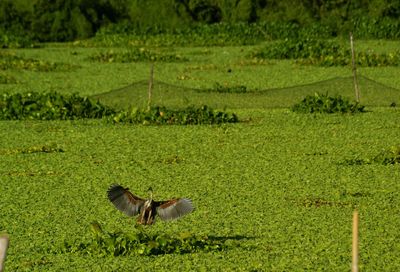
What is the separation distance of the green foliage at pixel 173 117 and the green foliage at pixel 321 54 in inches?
199

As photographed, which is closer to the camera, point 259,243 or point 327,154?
point 259,243

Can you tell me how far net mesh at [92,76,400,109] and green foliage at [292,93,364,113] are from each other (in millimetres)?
615

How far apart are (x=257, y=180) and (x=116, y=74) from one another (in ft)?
23.8

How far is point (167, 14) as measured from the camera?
19.6m

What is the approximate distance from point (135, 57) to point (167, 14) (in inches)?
147

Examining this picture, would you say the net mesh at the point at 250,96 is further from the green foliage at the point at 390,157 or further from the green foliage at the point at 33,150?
the green foliage at the point at 390,157

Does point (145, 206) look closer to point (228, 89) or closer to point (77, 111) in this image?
point (77, 111)

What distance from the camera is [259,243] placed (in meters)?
5.57

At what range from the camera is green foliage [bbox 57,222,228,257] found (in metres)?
5.28

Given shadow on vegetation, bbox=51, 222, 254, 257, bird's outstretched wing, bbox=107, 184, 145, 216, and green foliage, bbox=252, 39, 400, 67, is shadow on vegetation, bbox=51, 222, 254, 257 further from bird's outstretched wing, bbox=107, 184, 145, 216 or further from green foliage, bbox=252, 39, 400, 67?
green foliage, bbox=252, 39, 400, 67

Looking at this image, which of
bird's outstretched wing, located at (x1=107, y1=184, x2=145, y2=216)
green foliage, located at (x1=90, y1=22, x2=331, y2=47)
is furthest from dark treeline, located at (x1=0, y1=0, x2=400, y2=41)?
bird's outstretched wing, located at (x1=107, y1=184, x2=145, y2=216)

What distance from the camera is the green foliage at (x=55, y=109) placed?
10.5m

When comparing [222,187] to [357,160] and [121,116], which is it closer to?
[357,160]

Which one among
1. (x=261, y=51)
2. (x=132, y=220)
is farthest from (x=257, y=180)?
(x=261, y=51)
